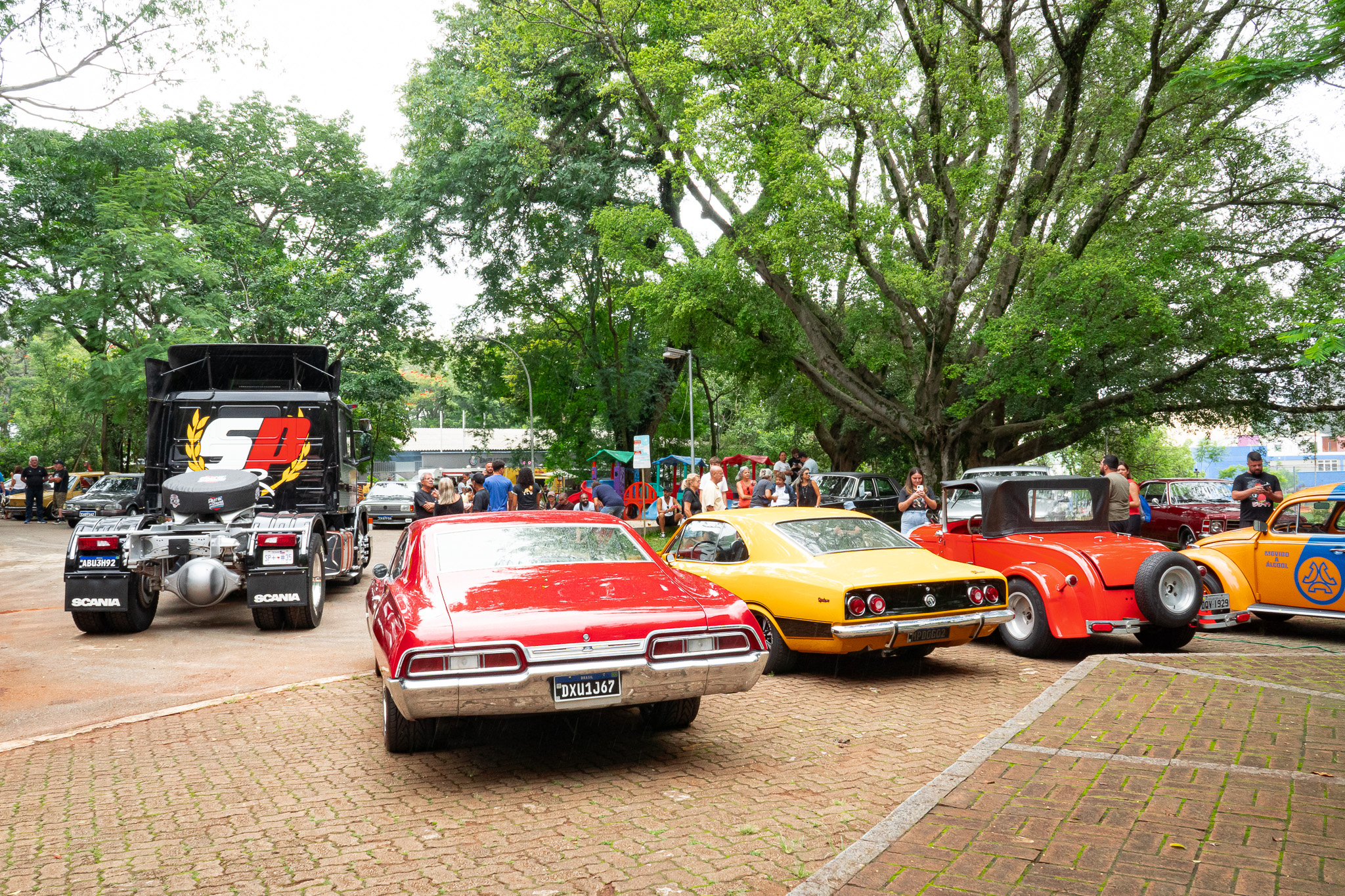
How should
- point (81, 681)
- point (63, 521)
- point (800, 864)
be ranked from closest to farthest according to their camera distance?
1. point (800, 864)
2. point (81, 681)
3. point (63, 521)

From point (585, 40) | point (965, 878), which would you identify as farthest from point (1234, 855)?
point (585, 40)

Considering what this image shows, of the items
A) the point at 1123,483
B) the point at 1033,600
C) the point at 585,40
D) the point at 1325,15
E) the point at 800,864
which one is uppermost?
the point at 585,40

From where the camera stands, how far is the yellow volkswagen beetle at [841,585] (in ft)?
23.4

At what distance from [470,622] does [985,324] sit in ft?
54.6

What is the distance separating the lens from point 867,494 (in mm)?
21297

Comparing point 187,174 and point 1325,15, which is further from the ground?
point 187,174

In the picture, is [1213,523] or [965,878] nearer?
[965,878]

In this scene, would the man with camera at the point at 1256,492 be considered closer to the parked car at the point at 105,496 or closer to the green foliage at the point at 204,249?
the green foliage at the point at 204,249

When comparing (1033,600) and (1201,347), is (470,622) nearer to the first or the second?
(1033,600)

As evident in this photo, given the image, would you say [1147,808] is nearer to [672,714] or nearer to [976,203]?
[672,714]

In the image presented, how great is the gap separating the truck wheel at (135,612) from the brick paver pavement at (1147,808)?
885cm

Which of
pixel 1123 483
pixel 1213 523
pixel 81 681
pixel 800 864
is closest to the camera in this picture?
pixel 800 864

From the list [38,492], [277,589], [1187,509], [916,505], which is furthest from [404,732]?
[38,492]

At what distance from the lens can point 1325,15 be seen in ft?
17.1
